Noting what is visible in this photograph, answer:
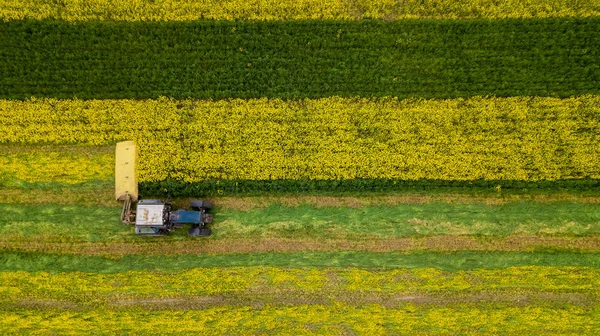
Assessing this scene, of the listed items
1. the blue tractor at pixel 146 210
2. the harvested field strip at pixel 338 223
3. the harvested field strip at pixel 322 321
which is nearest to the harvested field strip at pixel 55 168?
the blue tractor at pixel 146 210

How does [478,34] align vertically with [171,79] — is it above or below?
above

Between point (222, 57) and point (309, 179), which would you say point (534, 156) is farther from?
point (222, 57)

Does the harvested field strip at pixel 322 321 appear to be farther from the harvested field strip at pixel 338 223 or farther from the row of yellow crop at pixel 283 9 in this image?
the row of yellow crop at pixel 283 9

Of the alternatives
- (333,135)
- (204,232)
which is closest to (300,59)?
(333,135)

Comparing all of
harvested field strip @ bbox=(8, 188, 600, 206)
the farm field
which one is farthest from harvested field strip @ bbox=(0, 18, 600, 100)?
harvested field strip @ bbox=(8, 188, 600, 206)

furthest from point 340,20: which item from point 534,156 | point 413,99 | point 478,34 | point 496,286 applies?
point 496,286

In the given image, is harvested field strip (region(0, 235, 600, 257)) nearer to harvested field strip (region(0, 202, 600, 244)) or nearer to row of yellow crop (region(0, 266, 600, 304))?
harvested field strip (region(0, 202, 600, 244))

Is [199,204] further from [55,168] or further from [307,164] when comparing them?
[55,168]
